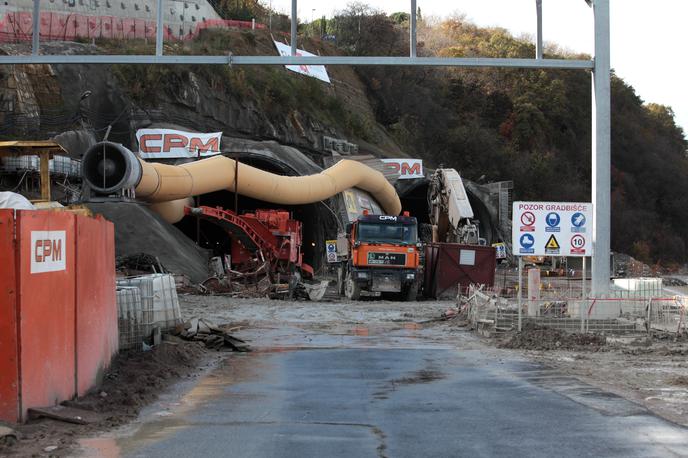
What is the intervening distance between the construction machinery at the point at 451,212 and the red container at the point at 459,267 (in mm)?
4279

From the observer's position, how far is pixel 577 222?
21.9 meters

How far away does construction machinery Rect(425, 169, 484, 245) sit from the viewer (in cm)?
4291

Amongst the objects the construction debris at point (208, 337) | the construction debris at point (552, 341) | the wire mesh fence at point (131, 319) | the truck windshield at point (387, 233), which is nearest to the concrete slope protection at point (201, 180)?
the truck windshield at point (387, 233)

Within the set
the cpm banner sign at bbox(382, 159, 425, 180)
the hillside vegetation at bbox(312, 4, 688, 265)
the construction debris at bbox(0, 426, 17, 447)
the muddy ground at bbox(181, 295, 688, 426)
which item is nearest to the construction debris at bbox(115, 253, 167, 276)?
the muddy ground at bbox(181, 295, 688, 426)

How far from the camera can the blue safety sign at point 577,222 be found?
21.8m

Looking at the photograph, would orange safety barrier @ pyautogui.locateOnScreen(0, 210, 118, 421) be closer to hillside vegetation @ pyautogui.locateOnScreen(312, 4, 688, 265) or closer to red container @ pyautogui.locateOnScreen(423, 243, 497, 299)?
red container @ pyautogui.locateOnScreen(423, 243, 497, 299)

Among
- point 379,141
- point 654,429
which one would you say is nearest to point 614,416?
point 654,429

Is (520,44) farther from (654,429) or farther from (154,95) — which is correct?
(654,429)

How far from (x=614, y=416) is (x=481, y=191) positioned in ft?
169

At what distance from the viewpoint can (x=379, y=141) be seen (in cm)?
7125

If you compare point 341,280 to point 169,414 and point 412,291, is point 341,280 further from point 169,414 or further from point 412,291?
point 169,414

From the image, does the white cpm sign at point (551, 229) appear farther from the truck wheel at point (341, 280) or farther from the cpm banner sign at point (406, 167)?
the cpm banner sign at point (406, 167)

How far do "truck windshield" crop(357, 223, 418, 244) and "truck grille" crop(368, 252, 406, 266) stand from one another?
60cm

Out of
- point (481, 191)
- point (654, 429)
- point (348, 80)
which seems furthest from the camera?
point (348, 80)
